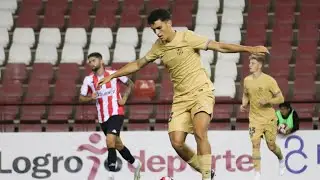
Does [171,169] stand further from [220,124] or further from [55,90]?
[55,90]

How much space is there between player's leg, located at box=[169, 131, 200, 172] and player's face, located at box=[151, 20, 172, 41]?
3.36 ft

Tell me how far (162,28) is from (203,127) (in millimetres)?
1097

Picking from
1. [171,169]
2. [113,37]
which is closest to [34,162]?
[171,169]

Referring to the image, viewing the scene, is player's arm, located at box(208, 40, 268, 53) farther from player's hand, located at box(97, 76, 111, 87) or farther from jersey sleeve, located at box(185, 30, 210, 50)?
player's hand, located at box(97, 76, 111, 87)

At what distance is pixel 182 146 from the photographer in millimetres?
10570

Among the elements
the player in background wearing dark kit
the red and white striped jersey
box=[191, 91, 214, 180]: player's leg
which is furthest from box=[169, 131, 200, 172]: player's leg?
the red and white striped jersey

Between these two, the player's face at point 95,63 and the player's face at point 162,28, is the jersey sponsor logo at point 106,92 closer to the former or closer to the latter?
the player's face at point 95,63

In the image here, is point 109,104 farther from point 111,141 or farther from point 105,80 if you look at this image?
point 105,80

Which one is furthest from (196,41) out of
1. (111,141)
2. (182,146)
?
(111,141)

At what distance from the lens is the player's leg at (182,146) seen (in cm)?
1051

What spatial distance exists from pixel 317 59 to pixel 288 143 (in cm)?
339

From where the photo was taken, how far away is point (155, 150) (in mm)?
15172

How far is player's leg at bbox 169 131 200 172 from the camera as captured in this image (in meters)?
10.5

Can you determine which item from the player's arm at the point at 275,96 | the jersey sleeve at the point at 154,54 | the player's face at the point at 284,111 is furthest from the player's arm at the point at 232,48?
the player's face at the point at 284,111
